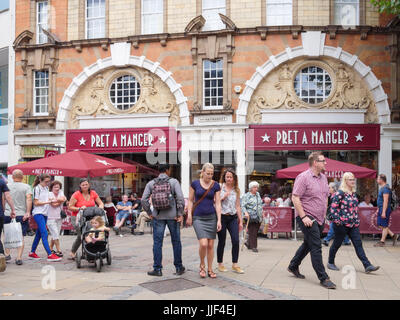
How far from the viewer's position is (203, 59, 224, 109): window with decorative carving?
57.5 ft

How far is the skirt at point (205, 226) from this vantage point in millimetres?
6895

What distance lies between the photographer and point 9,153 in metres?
19.8

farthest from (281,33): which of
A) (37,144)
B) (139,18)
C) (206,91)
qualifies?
(37,144)

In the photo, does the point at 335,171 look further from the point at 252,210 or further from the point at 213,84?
the point at 213,84

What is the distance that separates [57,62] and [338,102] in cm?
1188

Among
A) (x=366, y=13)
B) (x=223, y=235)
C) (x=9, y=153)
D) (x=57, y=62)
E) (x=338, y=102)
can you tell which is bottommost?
(x=223, y=235)

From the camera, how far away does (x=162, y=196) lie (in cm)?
715

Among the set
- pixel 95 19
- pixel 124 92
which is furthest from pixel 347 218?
pixel 95 19

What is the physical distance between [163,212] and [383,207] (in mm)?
6601

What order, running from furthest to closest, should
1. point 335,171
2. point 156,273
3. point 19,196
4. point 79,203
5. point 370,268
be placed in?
1. point 335,171
2. point 19,196
3. point 79,203
4. point 370,268
5. point 156,273

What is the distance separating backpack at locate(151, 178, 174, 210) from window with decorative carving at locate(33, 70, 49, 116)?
13820mm

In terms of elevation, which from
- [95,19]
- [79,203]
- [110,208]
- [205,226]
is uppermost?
[95,19]

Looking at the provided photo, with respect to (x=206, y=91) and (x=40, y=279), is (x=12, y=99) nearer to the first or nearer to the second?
(x=206, y=91)

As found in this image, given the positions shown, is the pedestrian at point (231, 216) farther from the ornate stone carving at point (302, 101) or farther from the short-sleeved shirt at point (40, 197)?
the ornate stone carving at point (302, 101)
